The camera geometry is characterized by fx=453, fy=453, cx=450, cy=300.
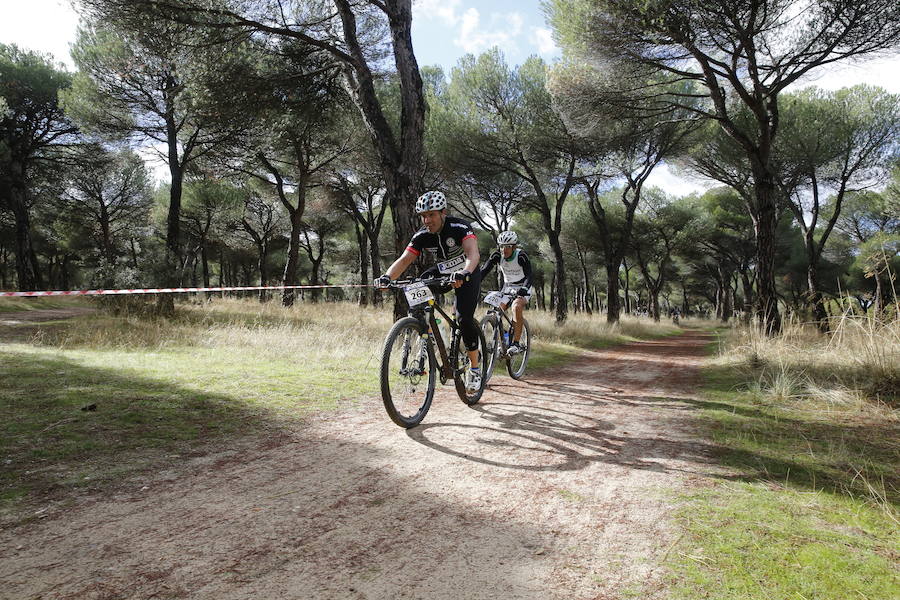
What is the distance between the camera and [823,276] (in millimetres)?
30984

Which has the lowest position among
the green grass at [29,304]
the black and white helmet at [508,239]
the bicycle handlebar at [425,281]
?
the green grass at [29,304]

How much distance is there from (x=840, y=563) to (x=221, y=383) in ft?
17.8

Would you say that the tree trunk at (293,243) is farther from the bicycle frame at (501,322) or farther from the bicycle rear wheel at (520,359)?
the bicycle frame at (501,322)

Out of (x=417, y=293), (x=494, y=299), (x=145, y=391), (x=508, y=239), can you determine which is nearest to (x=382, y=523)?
(x=417, y=293)

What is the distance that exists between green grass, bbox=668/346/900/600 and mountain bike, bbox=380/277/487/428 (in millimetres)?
2353

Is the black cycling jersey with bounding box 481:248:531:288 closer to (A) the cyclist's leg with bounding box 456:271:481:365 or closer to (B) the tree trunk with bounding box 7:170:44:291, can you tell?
(A) the cyclist's leg with bounding box 456:271:481:365

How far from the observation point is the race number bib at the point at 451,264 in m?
4.72

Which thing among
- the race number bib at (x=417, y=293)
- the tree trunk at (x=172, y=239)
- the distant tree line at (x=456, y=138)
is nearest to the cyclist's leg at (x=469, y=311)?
the race number bib at (x=417, y=293)

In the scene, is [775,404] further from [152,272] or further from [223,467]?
[152,272]

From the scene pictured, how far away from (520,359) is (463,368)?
2622 millimetres

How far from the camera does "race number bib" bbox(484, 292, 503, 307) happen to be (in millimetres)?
6487

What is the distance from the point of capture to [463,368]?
495cm

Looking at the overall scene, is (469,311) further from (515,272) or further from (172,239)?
(172,239)

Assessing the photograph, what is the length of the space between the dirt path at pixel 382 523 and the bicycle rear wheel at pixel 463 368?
92cm
